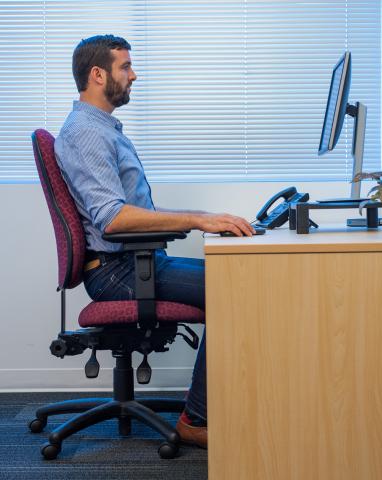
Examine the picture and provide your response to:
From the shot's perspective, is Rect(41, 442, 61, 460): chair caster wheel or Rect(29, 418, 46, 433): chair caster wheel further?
Rect(29, 418, 46, 433): chair caster wheel

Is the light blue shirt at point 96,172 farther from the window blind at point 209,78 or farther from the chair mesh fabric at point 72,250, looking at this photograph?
the window blind at point 209,78

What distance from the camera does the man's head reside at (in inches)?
101

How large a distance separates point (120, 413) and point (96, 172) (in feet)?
2.76

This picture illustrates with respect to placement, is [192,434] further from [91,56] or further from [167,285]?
[91,56]

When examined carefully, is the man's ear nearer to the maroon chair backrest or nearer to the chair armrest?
the maroon chair backrest

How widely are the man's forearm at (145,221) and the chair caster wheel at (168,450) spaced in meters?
0.69

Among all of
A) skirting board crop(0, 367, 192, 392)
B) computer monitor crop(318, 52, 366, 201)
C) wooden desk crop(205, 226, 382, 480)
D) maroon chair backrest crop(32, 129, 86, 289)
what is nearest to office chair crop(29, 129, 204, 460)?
maroon chair backrest crop(32, 129, 86, 289)

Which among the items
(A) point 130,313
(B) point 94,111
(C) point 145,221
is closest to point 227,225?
(C) point 145,221

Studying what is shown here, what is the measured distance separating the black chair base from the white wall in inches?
23.0

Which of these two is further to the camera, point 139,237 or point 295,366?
point 139,237

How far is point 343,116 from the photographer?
242 centimetres

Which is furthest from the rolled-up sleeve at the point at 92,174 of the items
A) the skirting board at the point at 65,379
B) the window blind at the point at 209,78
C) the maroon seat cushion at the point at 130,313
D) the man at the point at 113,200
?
the skirting board at the point at 65,379

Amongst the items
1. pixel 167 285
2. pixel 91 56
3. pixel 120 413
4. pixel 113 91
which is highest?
pixel 91 56

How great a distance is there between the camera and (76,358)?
11.1ft
